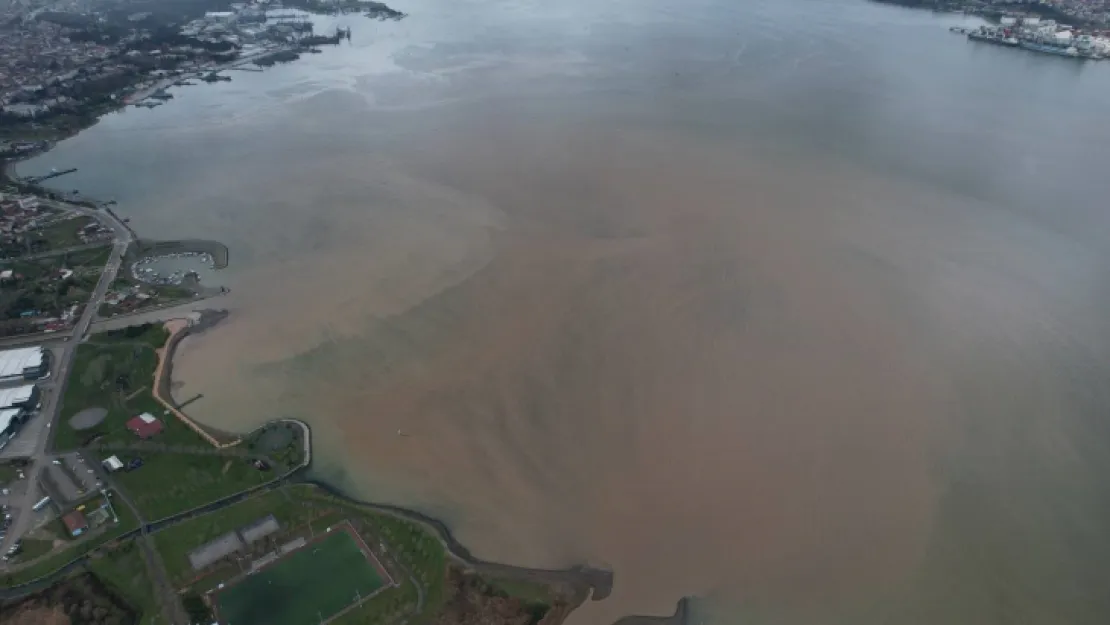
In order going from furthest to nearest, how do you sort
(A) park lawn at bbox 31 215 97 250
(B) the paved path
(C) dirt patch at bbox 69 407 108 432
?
(A) park lawn at bbox 31 215 97 250, (C) dirt patch at bbox 69 407 108 432, (B) the paved path

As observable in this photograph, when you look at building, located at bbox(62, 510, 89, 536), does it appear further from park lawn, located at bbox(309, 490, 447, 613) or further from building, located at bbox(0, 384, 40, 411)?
building, located at bbox(0, 384, 40, 411)

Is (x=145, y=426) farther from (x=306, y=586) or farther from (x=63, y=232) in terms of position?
(x=63, y=232)

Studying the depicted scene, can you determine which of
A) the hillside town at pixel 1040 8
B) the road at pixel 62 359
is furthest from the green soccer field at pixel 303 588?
the hillside town at pixel 1040 8

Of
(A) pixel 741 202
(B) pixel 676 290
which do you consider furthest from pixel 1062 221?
(B) pixel 676 290

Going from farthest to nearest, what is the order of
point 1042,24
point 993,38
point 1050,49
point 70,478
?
point 1042,24 → point 993,38 → point 1050,49 → point 70,478

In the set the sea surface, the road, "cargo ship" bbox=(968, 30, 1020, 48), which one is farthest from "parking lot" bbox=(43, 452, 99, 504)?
"cargo ship" bbox=(968, 30, 1020, 48)

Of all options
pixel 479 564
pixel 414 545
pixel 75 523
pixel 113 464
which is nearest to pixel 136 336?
pixel 113 464
